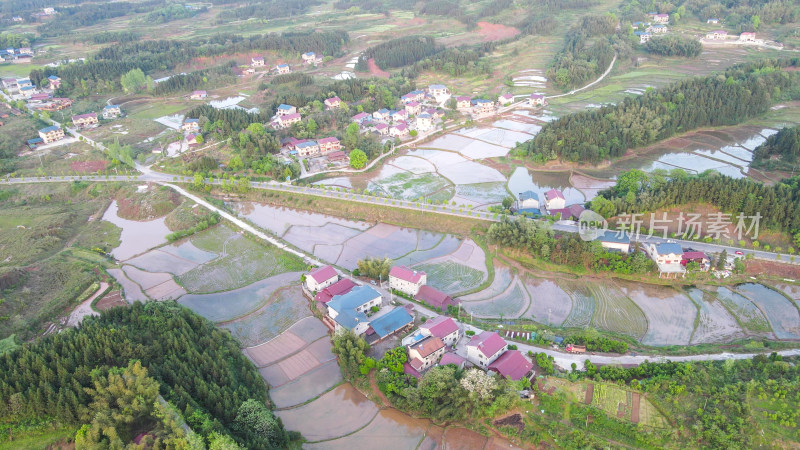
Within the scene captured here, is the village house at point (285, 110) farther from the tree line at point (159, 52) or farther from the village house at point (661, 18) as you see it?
the village house at point (661, 18)

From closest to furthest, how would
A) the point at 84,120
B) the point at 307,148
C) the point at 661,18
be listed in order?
the point at 307,148, the point at 84,120, the point at 661,18

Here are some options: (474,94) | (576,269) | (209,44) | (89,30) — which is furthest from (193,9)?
(576,269)

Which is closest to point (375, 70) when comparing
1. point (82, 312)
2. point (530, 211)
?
point (530, 211)

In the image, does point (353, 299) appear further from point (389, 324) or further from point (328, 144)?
point (328, 144)

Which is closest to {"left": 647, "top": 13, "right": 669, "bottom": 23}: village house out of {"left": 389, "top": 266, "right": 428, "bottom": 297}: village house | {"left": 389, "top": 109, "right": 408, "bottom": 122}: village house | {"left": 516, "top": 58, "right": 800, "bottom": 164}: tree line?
{"left": 516, "top": 58, "right": 800, "bottom": 164}: tree line

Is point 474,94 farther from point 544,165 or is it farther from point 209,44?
point 209,44

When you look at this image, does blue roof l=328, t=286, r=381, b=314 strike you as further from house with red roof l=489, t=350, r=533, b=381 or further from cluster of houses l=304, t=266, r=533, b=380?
house with red roof l=489, t=350, r=533, b=381

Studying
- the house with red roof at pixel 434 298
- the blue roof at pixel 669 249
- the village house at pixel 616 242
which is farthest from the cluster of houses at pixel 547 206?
the house with red roof at pixel 434 298
